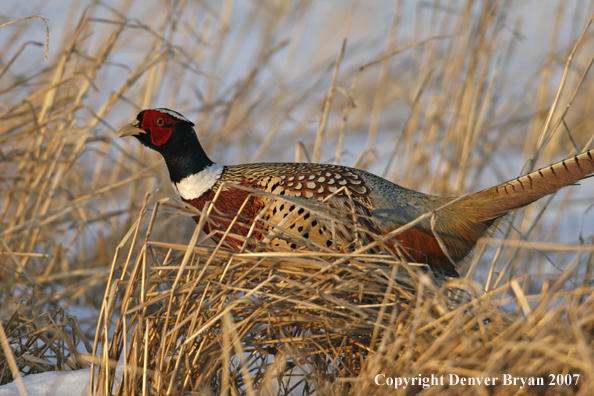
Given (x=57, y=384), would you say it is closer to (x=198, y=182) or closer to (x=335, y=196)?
(x=198, y=182)

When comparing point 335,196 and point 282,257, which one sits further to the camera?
point 335,196

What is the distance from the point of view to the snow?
1.52 metres

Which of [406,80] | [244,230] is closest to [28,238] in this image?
[244,230]

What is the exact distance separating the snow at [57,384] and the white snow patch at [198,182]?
88 centimetres

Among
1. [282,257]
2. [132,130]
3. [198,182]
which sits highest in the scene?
[132,130]

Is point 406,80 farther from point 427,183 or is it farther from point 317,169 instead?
point 317,169

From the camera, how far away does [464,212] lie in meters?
2.21

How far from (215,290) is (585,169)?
50.9 inches

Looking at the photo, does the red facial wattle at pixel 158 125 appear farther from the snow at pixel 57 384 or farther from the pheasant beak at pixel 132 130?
the snow at pixel 57 384

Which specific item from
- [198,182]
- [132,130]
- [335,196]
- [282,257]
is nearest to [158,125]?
[132,130]

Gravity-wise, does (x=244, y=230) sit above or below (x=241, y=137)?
below

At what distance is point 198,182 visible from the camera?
7.81 ft

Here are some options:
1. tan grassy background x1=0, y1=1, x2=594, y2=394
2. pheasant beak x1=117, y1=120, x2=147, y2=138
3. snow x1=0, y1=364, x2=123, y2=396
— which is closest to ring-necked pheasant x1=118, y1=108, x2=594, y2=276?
pheasant beak x1=117, y1=120, x2=147, y2=138

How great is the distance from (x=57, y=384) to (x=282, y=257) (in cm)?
75
